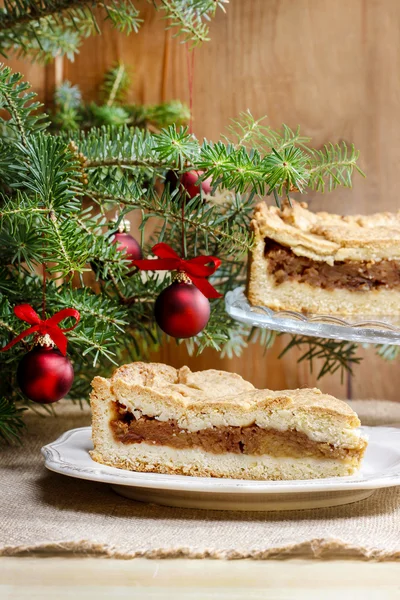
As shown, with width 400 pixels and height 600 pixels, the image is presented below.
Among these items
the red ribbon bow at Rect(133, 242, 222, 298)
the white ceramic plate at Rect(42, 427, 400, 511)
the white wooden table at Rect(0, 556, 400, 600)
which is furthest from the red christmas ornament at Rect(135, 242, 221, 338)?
the white wooden table at Rect(0, 556, 400, 600)

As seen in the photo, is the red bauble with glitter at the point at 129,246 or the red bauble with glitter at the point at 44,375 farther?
the red bauble with glitter at the point at 129,246

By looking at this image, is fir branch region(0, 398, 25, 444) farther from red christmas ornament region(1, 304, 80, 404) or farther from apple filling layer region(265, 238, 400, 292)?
apple filling layer region(265, 238, 400, 292)

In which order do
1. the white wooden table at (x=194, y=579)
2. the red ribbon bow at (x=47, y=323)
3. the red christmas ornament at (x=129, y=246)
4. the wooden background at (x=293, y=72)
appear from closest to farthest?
1. the white wooden table at (x=194, y=579)
2. the red ribbon bow at (x=47, y=323)
3. the red christmas ornament at (x=129, y=246)
4. the wooden background at (x=293, y=72)

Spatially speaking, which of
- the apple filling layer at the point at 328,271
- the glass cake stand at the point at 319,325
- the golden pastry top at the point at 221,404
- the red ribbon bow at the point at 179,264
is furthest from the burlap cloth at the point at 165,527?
the apple filling layer at the point at 328,271

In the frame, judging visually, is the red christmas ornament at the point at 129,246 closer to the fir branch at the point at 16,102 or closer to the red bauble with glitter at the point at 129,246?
the red bauble with glitter at the point at 129,246

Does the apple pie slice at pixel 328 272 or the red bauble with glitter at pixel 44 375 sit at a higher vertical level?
the apple pie slice at pixel 328 272

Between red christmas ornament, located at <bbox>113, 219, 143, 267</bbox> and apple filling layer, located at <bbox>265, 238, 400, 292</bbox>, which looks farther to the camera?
apple filling layer, located at <bbox>265, 238, 400, 292</bbox>

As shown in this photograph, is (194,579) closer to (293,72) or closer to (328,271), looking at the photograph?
(328,271)

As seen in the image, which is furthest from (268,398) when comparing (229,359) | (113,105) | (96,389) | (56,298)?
(113,105)
